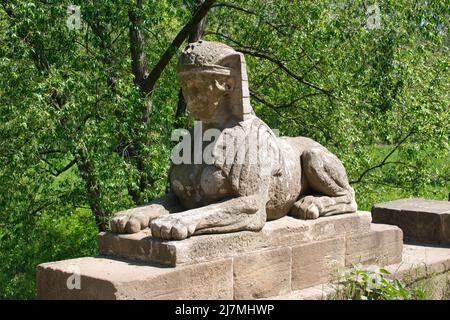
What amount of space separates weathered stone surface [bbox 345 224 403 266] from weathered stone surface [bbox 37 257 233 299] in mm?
1569

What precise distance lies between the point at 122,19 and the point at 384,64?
375 cm

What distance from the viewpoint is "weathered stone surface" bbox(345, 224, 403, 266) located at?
6230 millimetres

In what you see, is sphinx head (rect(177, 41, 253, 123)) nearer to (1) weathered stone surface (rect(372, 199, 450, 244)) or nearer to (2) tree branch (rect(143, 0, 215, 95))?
(1) weathered stone surface (rect(372, 199, 450, 244))

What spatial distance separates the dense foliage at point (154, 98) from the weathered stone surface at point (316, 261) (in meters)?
2.94

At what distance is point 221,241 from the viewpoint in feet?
16.6

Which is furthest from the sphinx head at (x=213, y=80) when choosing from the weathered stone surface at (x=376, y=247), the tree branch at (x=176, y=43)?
the tree branch at (x=176, y=43)

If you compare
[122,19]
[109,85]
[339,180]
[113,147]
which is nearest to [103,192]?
[113,147]

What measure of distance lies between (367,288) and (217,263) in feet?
Result: 4.13

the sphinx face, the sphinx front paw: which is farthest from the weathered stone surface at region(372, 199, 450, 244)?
the sphinx front paw

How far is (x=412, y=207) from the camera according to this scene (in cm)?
820

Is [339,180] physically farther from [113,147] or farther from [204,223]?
[113,147]
